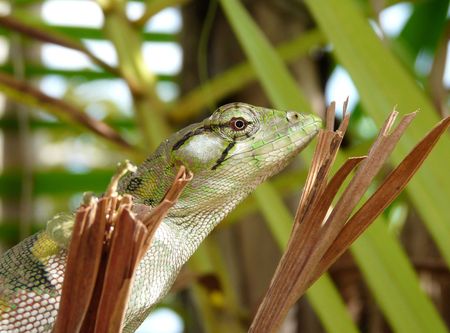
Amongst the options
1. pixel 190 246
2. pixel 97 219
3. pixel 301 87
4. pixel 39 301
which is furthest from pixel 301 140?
pixel 301 87

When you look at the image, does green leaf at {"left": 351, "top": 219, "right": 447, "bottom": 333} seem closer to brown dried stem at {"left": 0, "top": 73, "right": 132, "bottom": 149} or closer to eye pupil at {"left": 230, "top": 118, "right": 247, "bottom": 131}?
eye pupil at {"left": 230, "top": 118, "right": 247, "bottom": 131}

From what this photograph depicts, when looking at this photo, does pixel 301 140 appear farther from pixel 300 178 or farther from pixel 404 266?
pixel 300 178

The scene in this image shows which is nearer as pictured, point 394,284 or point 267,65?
point 394,284

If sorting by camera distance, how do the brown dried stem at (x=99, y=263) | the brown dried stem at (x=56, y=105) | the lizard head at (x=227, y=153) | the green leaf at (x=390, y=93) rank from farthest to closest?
the brown dried stem at (x=56, y=105) → the lizard head at (x=227, y=153) → the green leaf at (x=390, y=93) → the brown dried stem at (x=99, y=263)

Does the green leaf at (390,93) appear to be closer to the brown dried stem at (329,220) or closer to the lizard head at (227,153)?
the lizard head at (227,153)

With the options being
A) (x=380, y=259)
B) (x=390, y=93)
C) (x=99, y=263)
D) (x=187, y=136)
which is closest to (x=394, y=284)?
(x=380, y=259)

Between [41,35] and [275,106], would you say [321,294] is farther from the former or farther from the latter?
[41,35]

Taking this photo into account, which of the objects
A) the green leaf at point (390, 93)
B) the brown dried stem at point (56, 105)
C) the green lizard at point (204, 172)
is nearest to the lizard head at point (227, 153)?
the green lizard at point (204, 172)
